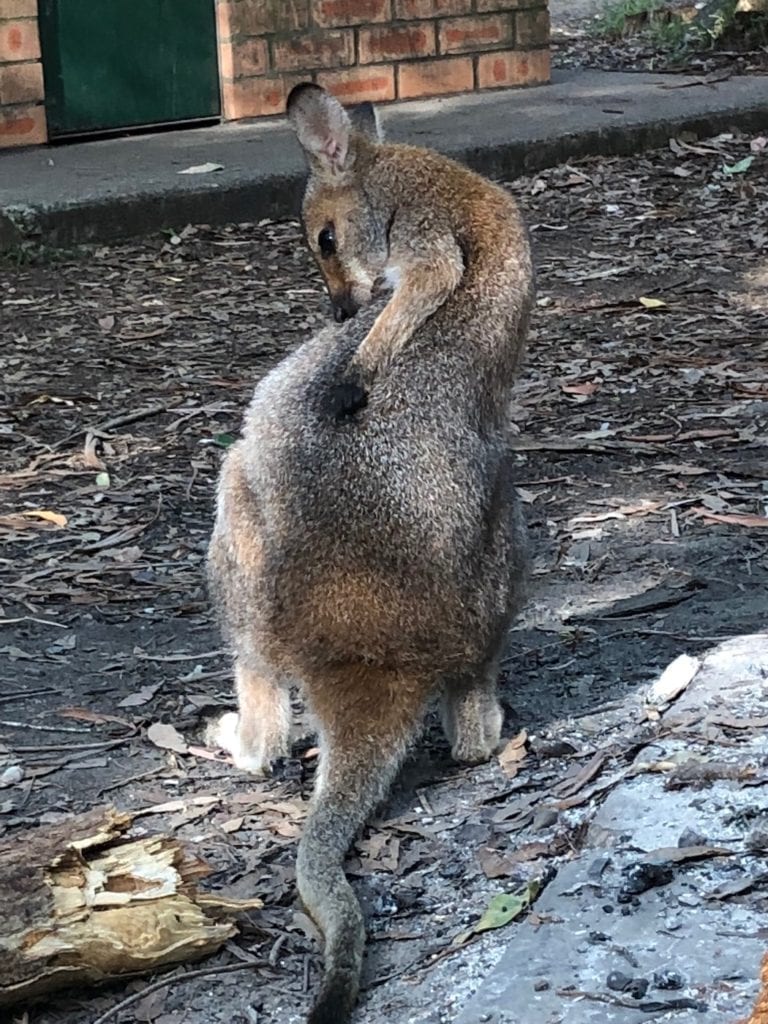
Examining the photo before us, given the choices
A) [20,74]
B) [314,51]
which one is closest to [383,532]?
[20,74]

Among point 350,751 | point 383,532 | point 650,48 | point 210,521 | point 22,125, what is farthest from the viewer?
point 650,48

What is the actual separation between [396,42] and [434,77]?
0.38m

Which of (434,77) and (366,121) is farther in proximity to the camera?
(434,77)

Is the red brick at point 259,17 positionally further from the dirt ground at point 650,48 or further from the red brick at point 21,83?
the dirt ground at point 650,48

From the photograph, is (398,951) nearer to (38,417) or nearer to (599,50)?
(38,417)

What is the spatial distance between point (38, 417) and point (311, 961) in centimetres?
416

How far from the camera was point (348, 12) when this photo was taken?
1084cm

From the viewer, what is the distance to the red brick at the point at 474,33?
1125 cm

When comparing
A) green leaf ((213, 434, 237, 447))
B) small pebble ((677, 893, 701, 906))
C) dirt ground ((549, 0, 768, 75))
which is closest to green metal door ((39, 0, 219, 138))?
dirt ground ((549, 0, 768, 75))

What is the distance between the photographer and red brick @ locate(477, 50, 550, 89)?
1151cm

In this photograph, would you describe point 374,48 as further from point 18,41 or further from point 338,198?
point 338,198

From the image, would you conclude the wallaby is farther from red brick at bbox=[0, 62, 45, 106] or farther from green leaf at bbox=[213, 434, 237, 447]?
red brick at bbox=[0, 62, 45, 106]

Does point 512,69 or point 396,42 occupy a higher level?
point 396,42

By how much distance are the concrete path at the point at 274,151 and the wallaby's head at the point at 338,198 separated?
160 inches
